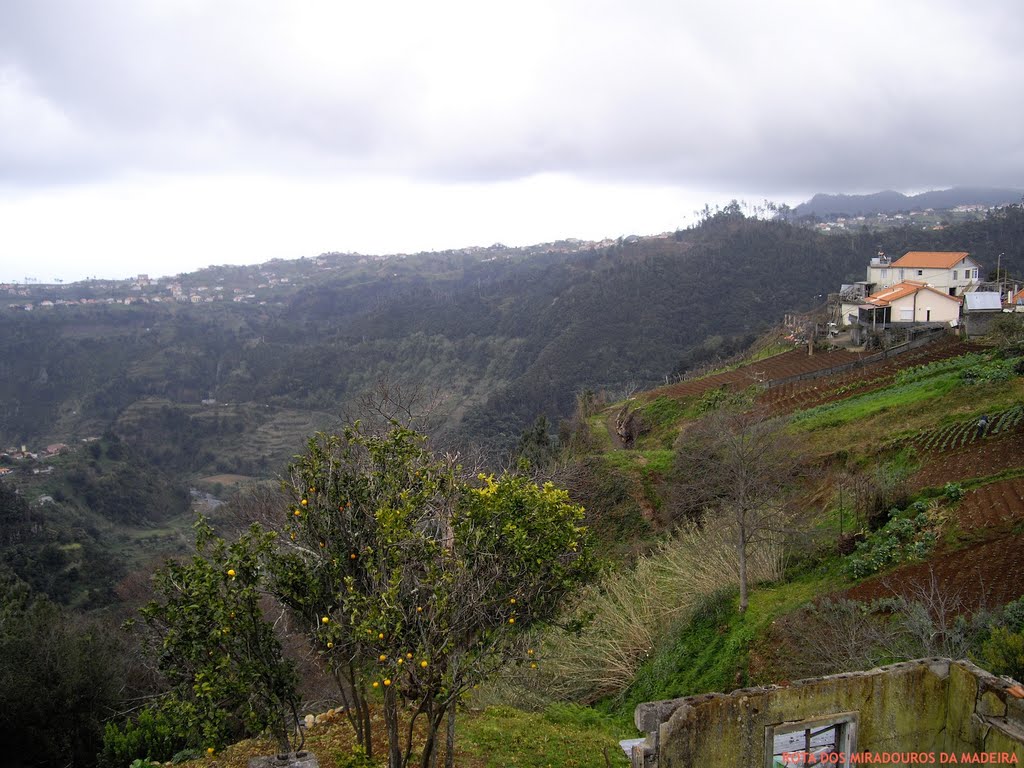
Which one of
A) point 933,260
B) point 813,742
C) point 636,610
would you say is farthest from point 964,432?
point 933,260

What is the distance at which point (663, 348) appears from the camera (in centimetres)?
6950

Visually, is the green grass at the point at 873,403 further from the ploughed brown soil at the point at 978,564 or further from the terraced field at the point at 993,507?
the ploughed brown soil at the point at 978,564

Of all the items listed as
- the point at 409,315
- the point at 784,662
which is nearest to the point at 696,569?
the point at 784,662

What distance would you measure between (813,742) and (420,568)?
3.82m

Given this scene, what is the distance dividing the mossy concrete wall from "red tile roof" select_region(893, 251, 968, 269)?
→ 43.9 metres

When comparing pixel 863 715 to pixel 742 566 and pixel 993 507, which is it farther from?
pixel 993 507

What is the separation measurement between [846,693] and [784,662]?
196 inches

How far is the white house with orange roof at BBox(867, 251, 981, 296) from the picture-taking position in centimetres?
4356

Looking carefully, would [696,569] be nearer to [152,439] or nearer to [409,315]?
[152,439]

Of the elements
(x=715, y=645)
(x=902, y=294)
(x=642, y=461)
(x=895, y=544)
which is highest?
(x=902, y=294)

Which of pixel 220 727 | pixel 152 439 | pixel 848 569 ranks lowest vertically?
pixel 152 439

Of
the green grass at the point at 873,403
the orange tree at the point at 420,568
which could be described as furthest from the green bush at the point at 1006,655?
the green grass at the point at 873,403

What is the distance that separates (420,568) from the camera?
6.70m

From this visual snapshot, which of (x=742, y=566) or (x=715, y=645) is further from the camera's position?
(x=742, y=566)
